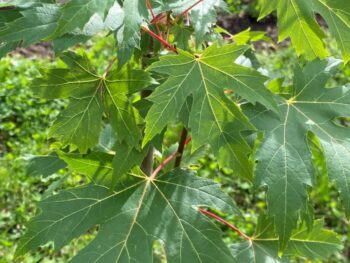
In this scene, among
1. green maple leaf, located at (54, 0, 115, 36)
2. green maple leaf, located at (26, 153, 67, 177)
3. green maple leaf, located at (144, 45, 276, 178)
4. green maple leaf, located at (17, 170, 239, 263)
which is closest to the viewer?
green maple leaf, located at (54, 0, 115, 36)

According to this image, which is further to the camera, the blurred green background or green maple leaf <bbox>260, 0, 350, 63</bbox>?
the blurred green background

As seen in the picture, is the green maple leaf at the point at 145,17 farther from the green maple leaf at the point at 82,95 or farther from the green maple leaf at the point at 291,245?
the green maple leaf at the point at 291,245

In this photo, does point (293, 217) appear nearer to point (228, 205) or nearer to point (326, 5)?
point (228, 205)

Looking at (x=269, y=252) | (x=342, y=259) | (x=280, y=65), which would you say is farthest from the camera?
(x=280, y=65)

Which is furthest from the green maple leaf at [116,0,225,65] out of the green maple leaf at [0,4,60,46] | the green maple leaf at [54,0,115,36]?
the green maple leaf at [0,4,60,46]

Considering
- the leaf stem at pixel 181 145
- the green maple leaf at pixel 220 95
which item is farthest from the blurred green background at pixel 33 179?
the green maple leaf at pixel 220 95

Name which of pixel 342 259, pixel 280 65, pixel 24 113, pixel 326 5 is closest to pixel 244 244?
pixel 326 5

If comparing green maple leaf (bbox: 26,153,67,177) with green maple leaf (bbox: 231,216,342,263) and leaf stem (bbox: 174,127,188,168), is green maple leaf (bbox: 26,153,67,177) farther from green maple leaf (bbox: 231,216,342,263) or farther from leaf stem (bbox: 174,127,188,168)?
green maple leaf (bbox: 231,216,342,263)
